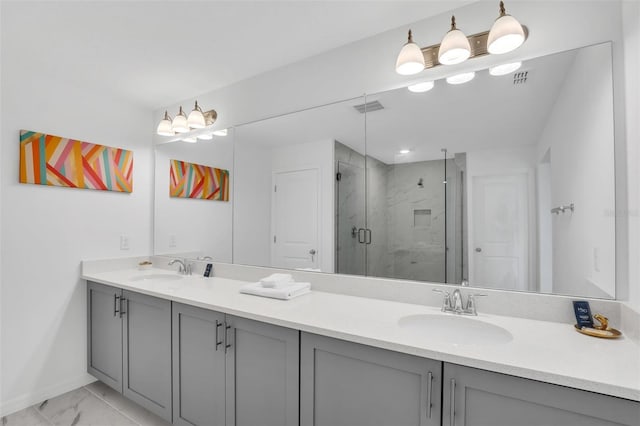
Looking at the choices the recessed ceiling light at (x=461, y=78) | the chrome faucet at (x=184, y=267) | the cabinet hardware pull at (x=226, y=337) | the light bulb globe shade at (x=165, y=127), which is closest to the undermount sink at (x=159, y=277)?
the chrome faucet at (x=184, y=267)

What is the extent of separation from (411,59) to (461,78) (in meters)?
0.28

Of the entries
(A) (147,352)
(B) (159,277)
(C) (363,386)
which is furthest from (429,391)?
(B) (159,277)

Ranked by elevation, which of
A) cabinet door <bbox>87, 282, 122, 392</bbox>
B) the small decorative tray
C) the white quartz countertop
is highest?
the small decorative tray

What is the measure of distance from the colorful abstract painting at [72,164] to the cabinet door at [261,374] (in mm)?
1900

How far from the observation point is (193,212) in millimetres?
2764

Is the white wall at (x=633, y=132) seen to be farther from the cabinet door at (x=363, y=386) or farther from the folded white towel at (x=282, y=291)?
the folded white towel at (x=282, y=291)

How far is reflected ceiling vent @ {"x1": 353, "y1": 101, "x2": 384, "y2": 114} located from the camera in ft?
5.88

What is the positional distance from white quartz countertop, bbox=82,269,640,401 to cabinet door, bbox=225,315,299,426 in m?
0.09

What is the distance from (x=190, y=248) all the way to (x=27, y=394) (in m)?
1.46

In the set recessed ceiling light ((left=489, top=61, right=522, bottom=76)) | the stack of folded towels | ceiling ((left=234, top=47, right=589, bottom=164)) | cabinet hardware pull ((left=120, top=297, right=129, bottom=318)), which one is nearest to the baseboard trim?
cabinet hardware pull ((left=120, top=297, right=129, bottom=318))

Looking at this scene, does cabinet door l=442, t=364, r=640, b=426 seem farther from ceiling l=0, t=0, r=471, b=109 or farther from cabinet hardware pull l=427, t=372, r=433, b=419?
ceiling l=0, t=0, r=471, b=109

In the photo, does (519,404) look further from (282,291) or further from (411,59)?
(411,59)

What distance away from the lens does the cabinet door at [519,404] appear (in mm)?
833

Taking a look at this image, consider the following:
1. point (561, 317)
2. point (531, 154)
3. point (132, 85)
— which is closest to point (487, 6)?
point (531, 154)
